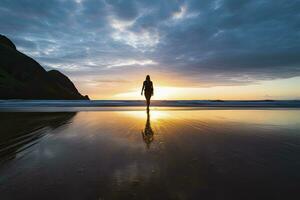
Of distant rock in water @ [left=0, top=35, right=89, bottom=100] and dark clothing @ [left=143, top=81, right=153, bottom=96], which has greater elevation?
distant rock in water @ [left=0, top=35, right=89, bottom=100]

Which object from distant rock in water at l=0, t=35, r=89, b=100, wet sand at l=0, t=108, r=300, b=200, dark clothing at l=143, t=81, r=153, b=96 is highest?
distant rock in water at l=0, t=35, r=89, b=100

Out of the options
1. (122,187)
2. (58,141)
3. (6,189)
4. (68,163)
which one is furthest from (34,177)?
(58,141)

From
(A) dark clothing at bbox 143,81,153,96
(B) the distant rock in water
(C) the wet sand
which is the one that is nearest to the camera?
(C) the wet sand

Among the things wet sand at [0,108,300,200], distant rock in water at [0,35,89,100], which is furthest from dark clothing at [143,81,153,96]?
distant rock in water at [0,35,89,100]

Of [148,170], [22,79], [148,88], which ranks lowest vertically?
[148,170]

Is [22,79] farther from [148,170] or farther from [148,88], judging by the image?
[148,170]

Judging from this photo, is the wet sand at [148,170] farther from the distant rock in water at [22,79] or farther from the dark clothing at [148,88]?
the distant rock in water at [22,79]

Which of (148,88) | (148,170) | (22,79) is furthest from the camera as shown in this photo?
(22,79)

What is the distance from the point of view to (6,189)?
2.71 m

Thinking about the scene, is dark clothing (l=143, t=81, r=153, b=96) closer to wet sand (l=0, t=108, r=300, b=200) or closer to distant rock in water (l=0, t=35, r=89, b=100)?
wet sand (l=0, t=108, r=300, b=200)

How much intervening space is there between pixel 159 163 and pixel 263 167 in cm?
209

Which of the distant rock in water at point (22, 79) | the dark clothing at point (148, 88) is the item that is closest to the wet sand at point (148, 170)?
the dark clothing at point (148, 88)

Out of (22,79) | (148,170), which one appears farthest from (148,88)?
(22,79)

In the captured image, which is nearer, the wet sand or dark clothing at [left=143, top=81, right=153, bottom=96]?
the wet sand
